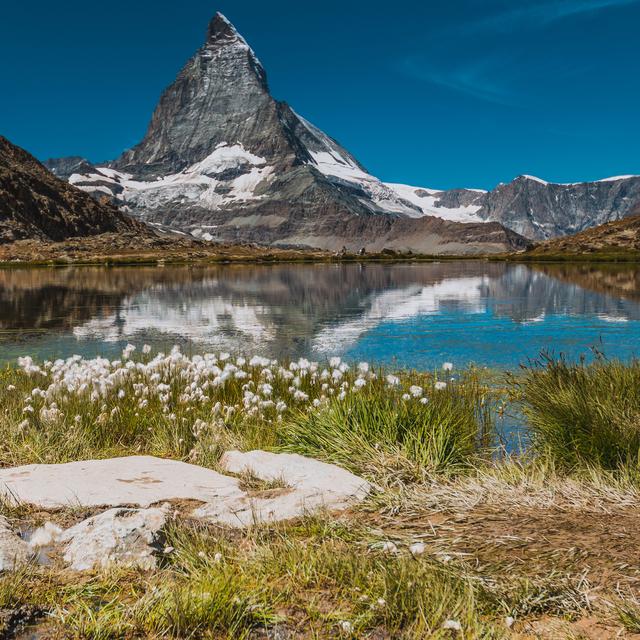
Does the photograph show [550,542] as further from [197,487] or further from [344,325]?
[344,325]

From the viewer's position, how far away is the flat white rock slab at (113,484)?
656cm

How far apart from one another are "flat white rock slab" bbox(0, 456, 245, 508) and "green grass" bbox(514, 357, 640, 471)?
457cm

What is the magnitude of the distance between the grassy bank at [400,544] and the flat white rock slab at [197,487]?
274 millimetres

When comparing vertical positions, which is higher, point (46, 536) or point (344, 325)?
point (46, 536)

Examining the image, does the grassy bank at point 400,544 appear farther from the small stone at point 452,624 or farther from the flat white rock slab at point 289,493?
the flat white rock slab at point 289,493

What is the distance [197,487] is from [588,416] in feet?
18.2

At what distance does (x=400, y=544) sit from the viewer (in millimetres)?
5426

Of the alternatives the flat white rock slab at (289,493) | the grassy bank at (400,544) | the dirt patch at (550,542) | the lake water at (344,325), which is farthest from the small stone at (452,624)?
the lake water at (344,325)

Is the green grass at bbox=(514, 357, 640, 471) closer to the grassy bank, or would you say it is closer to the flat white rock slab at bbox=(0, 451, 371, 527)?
the grassy bank

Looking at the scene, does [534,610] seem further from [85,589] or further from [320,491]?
[85,589]

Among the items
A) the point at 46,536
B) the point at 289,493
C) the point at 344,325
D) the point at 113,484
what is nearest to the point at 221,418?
the point at 113,484

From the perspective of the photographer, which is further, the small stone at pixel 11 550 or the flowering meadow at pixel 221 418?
the flowering meadow at pixel 221 418

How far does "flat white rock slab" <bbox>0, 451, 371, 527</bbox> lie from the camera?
6324 millimetres

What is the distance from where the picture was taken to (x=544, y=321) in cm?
3244
